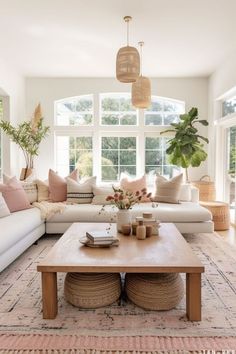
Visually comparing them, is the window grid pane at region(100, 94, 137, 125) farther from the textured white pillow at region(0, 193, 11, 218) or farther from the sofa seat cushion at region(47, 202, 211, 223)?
the textured white pillow at region(0, 193, 11, 218)

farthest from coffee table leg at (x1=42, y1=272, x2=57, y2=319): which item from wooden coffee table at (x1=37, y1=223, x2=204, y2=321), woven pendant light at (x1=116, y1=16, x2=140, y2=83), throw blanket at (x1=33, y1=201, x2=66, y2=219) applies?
woven pendant light at (x1=116, y1=16, x2=140, y2=83)

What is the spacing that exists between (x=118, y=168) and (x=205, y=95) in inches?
96.5

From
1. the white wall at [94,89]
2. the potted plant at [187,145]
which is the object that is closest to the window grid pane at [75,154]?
the white wall at [94,89]

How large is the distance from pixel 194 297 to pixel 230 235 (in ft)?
8.78

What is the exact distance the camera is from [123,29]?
3891mm

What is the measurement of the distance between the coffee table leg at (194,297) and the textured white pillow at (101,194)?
2.54m

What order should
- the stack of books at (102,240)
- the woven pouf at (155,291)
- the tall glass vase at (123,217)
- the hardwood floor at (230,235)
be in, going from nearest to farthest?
the woven pouf at (155,291)
the stack of books at (102,240)
the tall glass vase at (123,217)
the hardwood floor at (230,235)

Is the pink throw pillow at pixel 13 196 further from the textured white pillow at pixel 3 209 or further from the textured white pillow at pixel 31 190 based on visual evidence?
the textured white pillow at pixel 31 190

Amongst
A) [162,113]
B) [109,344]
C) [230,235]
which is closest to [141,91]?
[162,113]

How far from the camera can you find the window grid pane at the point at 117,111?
6.32 m

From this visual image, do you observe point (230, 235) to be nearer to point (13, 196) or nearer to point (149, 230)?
point (149, 230)

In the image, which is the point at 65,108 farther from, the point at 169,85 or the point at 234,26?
the point at 234,26

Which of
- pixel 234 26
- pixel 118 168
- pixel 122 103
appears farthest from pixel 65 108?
pixel 234 26

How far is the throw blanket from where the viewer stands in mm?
3991
